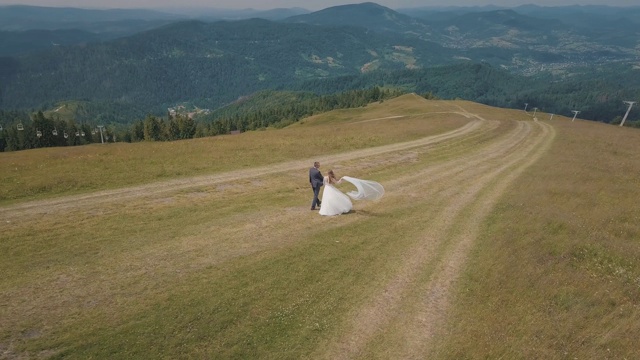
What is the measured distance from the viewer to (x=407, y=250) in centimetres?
2269

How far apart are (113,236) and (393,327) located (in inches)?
670

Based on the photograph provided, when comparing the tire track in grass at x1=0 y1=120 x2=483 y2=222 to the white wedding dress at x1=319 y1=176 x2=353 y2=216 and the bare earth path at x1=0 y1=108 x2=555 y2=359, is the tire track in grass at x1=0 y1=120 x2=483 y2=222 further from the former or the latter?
the white wedding dress at x1=319 y1=176 x2=353 y2=216

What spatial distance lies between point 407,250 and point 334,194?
6.89m

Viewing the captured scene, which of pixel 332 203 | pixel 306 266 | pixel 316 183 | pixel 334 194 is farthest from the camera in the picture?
pixel 316 183

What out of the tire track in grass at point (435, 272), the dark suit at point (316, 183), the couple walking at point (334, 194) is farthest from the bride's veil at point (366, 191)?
the tire track in grass at point (435, 272)

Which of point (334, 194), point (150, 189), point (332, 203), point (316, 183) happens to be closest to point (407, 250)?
point (332, 203)

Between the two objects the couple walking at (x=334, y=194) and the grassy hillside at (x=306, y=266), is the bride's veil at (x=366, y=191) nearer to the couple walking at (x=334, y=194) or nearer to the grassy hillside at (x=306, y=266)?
the couple walking at (x=334, y=194)

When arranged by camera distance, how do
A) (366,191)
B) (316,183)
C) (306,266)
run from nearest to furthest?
(306,266)
(316,183)
(366,191)

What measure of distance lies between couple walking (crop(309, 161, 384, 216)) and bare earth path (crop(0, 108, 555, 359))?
1.34m

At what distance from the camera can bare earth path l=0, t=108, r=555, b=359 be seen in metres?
15.8

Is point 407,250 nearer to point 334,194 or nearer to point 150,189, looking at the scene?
point 334,194

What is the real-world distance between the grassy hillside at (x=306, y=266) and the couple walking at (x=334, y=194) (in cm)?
83

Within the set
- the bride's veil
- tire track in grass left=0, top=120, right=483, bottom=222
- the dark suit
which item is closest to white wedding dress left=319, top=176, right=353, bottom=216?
the dark suit

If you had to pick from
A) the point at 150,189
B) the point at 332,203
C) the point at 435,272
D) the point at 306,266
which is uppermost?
the point at 332,203
